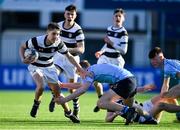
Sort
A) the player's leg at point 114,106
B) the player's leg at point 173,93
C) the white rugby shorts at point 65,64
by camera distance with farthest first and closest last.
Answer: the white rugby shorts at point 65,64, the player's leg at point 173,93, the player's leg at point 114,106

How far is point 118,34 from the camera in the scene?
60.3 ft

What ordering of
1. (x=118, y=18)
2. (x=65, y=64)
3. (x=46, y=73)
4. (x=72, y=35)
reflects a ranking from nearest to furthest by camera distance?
(x=46, y=73)
(x=72, y=35)
(x=65, y=64)
(x=118, y=18)

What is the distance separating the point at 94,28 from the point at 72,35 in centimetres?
2160

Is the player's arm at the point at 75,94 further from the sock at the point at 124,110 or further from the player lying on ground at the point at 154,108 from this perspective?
the player lying on ground at the point at 154,108

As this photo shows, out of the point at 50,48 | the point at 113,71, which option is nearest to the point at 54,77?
the point at 50,48

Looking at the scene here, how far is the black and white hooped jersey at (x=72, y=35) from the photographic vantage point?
1736 centimetres

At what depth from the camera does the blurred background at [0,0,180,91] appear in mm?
30484

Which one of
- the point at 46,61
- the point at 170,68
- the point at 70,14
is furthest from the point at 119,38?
the point at 170,68

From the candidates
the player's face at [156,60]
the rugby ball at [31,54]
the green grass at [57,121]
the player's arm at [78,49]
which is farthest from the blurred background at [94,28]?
the player's face at [156,60]

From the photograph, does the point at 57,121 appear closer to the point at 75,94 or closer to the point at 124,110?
the point at 75,94

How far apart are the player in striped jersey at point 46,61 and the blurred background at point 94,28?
14.2m

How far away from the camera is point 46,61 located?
631 inches

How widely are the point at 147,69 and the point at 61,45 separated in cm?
1541

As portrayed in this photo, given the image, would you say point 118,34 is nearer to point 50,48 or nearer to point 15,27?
point 50,48
